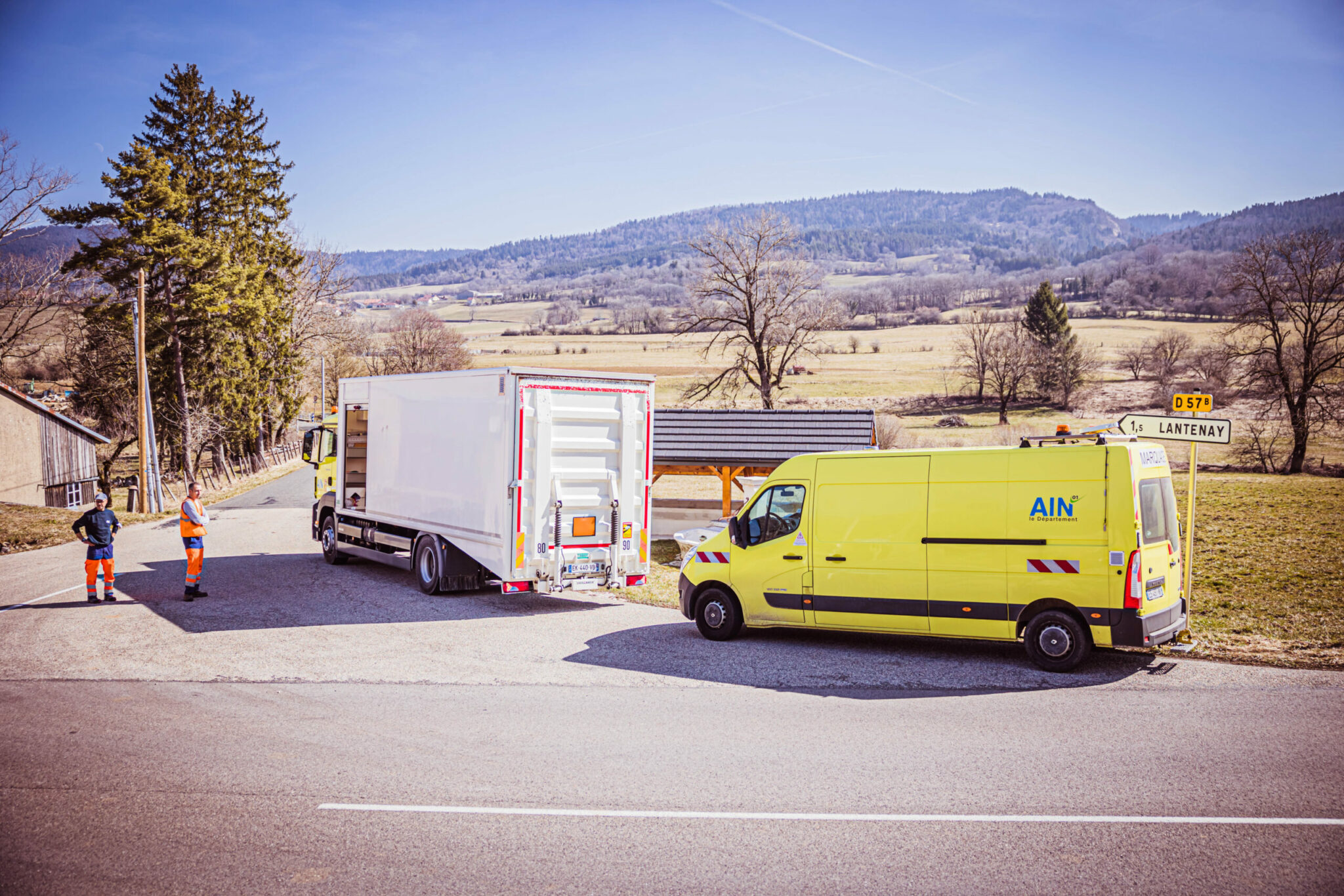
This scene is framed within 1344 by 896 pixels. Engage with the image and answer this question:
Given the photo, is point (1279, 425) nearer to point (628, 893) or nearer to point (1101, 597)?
point (1101, 597)

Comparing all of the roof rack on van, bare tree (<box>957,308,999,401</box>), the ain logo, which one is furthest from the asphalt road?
bare tree (<box>957,308,999,401</box>)

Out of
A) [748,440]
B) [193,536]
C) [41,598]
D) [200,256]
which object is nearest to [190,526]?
[193,536]

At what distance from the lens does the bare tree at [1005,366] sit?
74188 mm

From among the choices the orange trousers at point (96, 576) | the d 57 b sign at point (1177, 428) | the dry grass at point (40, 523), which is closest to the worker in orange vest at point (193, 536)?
the orange trousers at point (96, 576)

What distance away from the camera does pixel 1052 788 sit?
634 cm

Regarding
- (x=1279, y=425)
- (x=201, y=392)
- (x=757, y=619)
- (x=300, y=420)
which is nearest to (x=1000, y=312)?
(x=1279, y=425)

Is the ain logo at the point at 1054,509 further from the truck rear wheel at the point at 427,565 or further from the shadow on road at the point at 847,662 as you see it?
the truck rear wheel at the point at 427,565

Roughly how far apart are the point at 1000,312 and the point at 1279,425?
92.6 meters

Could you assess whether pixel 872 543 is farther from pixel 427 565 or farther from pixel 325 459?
pixel 325 459

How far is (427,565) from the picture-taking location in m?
15.3

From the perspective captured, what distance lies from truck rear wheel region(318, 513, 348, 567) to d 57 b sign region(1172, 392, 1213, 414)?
1489 centimetres

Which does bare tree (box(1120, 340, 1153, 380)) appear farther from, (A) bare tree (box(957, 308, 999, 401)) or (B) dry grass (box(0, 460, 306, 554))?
(B) dry grass (box(0, 460, 306, 554))

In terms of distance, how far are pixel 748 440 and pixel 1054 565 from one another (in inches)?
673

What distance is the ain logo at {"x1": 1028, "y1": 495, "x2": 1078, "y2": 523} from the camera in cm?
963
